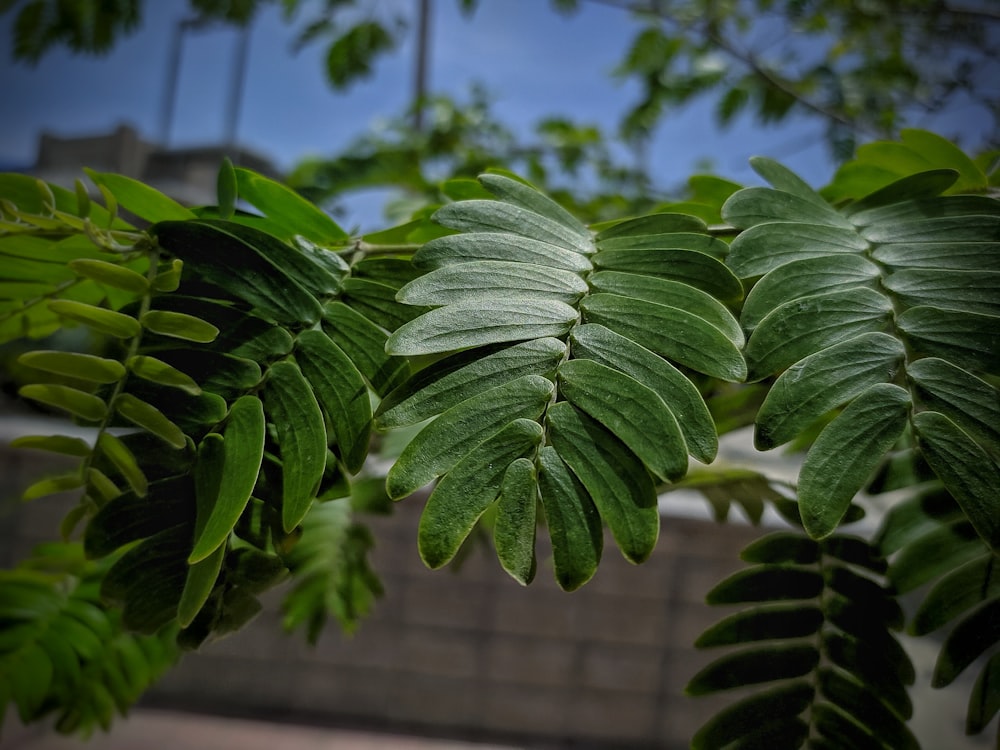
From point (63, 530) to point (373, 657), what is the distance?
4.48 ft

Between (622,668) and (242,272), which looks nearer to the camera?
(242,272)

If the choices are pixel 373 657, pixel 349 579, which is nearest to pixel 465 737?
pixel 373 657

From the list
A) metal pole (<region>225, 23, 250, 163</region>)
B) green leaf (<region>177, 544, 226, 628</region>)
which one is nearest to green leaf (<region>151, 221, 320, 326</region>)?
green leaf (<region>177, 544, 226, 628</region>)

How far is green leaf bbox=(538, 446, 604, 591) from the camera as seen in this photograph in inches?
8.9

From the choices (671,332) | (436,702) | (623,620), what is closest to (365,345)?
(671,332)

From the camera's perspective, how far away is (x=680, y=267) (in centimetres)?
31

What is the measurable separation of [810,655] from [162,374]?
30 centimetres

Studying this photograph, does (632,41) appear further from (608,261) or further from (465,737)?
(465,737)

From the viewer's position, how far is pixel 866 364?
0.27 meters

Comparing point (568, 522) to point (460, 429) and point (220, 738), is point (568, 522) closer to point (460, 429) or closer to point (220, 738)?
point (460, 429)

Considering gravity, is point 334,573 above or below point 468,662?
above

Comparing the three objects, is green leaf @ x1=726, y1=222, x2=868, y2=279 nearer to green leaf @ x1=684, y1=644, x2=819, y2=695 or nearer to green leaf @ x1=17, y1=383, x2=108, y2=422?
green leaf @ x1=684, y1=644, x2=819, y2=695

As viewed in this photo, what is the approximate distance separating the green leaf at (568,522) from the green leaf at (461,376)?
4cm

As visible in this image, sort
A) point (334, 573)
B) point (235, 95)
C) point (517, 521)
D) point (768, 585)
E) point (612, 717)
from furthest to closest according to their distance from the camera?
point (612, 717) < point (235, 95) < point (334, 573) < point (768, 585) < point (517, 521)
